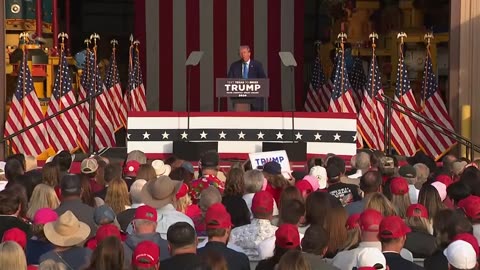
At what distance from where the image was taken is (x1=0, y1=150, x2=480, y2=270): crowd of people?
707 centimetres

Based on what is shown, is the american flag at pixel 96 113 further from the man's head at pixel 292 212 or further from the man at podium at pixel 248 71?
the man's head at pixel 292 212

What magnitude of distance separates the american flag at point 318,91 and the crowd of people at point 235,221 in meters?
9.69

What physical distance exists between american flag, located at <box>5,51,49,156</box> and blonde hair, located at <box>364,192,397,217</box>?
9012mm

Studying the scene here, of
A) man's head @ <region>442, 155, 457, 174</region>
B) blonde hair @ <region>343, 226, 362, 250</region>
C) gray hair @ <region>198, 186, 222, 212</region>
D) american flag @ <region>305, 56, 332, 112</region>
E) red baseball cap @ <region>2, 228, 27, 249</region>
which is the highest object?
american flag @ <region>305, 56, 332, 112</region>

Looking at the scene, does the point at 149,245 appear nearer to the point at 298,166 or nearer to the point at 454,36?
the point at 298,166

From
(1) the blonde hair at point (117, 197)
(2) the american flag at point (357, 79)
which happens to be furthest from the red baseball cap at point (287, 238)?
(2) the american flag at point (357, 79)

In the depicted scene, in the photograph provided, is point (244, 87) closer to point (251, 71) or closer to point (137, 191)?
point (251, 71)

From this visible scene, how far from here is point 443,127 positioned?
16078 millimetres

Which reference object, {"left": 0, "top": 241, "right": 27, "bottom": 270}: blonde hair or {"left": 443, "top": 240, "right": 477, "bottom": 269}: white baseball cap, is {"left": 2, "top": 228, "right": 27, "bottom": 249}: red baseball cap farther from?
{"left": 443, "top": 240, "right": 477, "bottom": 269}: white baseball cap

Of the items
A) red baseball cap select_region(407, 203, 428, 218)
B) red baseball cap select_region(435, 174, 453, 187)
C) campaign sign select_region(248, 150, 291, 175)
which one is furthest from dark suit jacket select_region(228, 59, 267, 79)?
red baseball cap select_region(407, 203, 428, 218)

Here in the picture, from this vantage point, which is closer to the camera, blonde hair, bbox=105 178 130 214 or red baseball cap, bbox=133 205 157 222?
red baseball cap, bbox=133 205 157 222

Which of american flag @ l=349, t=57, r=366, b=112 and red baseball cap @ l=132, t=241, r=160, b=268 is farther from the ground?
american flag @ l=349, t=57, r=366, b=112

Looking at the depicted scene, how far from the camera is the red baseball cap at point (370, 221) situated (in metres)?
7.64

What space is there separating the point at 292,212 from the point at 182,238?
1.29 metres
